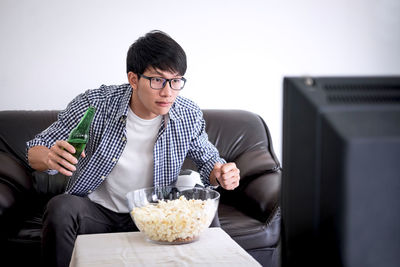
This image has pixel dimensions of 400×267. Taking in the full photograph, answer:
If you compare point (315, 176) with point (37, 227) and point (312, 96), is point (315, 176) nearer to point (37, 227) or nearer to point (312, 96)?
point (312, 96)

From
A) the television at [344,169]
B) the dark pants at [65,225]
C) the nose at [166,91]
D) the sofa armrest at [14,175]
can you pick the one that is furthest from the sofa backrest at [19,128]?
the television at [344,169]

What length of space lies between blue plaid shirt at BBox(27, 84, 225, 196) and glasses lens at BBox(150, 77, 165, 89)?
16cm

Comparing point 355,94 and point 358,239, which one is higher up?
point 355,94

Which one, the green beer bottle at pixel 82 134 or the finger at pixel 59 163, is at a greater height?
the green beer bottle at pixel 82 134

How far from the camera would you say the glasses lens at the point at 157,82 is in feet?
6.65

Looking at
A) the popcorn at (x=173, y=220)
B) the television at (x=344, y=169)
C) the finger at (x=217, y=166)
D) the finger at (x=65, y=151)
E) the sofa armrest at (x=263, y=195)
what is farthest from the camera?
the sofa armrest at (x=263, y=195)

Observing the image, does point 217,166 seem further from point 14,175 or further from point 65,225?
point 14,175

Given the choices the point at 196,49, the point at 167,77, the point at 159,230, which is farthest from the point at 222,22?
the point at 159,230

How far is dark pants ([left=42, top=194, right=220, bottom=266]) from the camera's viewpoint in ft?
5.81

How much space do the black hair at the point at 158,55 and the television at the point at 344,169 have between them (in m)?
1.48

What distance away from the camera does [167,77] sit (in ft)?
6.63

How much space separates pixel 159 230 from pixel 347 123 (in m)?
0.99

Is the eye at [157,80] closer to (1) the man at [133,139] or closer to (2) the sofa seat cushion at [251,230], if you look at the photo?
(1) the man at [133,139]

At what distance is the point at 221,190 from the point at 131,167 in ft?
2.89
